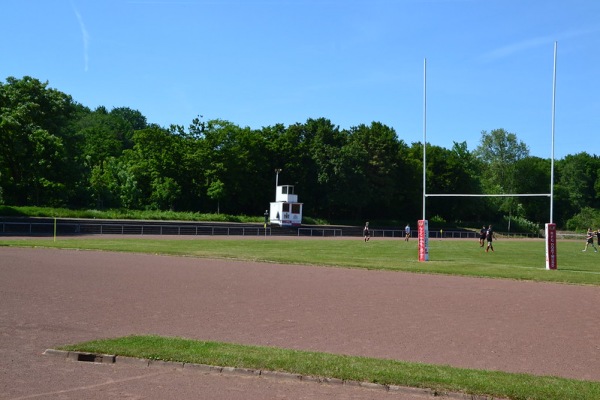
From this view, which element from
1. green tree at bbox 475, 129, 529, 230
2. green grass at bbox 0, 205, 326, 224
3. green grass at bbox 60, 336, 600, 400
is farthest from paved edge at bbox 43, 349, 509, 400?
green tree at bbox 475, 129, 529, 230

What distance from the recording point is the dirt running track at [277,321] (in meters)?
8.07

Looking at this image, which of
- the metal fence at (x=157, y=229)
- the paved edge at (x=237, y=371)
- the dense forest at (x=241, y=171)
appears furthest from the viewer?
the dense forest at (x=241, y=171)

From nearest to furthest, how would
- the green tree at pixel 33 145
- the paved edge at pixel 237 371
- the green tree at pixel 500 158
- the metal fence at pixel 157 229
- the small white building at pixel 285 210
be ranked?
the paved edge at pixel 237 371 → the metal fence at pixel 157 229 → the green tree at pixel 33 145 → the small white building at pixel 285 210 → the green tree at pixel 500 158

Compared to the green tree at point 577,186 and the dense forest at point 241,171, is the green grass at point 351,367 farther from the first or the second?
the green tree at point 577,186

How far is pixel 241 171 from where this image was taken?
79750 millimetres

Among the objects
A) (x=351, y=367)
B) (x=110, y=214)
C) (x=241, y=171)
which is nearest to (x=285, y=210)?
(x=241, y=171)

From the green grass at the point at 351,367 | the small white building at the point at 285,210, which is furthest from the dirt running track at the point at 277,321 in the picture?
the small white building at the point at 285,210

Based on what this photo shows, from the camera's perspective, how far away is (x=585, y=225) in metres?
100

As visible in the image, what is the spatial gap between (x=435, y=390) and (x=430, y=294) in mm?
10507

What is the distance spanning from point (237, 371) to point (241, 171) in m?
71.7

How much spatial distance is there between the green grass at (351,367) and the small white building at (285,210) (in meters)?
62.1

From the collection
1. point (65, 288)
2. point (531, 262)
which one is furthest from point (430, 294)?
point (531, 262)

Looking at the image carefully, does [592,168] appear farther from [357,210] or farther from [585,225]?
[357,210]

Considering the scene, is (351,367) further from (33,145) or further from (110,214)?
(33,145)
